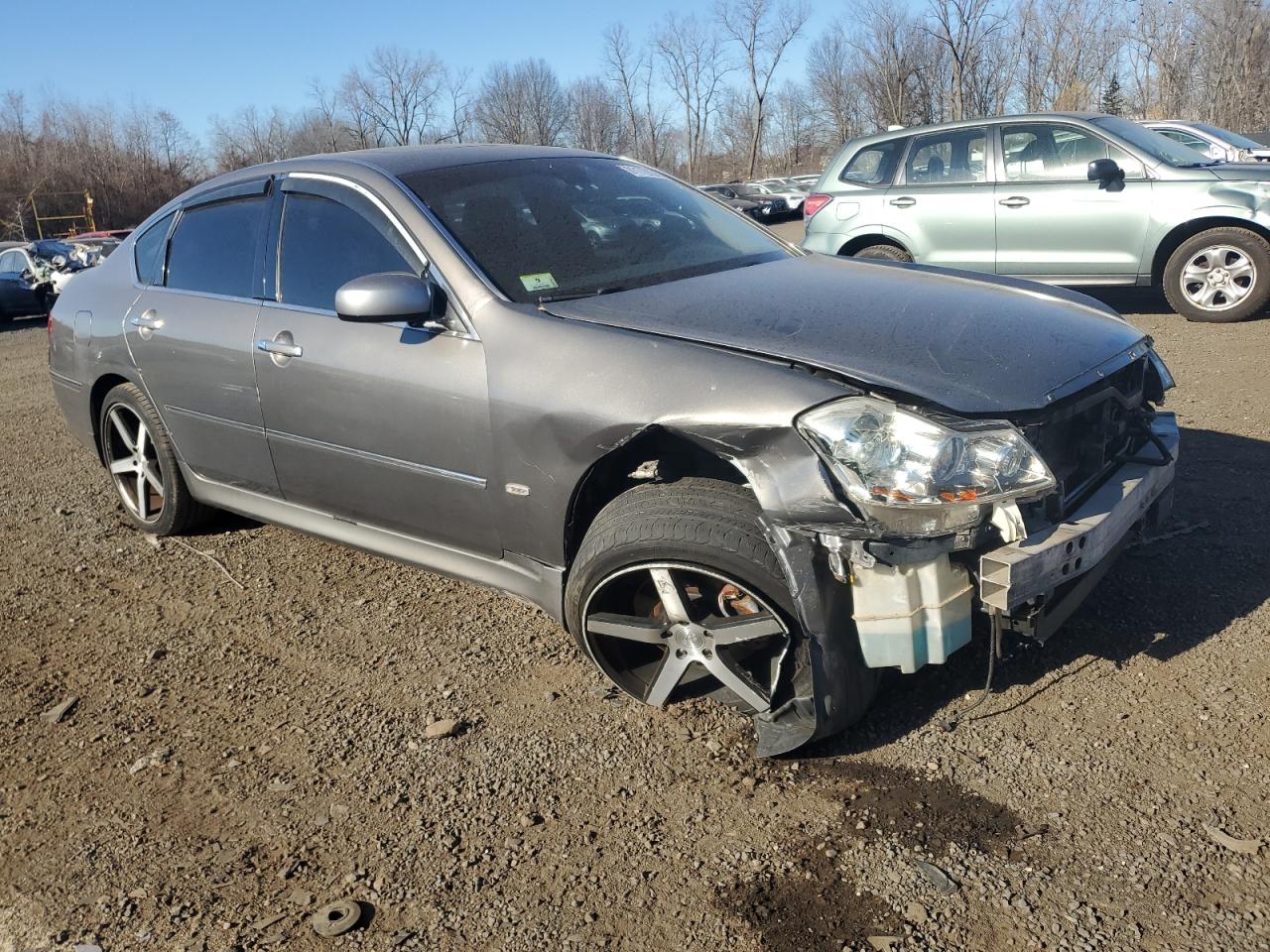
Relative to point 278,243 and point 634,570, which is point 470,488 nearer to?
point 634,570

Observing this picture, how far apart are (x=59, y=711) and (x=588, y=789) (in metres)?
1.86

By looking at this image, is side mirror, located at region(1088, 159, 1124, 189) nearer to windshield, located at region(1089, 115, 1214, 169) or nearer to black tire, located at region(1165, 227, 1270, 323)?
windshield, located at region(1089, 115, 1214, 169)

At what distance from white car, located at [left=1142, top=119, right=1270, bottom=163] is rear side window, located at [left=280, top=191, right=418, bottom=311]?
39.6 ft

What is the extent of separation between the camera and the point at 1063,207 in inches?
338

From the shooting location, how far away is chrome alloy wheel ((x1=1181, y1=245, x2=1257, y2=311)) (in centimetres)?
824

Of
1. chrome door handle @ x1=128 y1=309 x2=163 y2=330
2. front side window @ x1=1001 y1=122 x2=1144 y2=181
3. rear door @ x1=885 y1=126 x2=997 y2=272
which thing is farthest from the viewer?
rear door @ x1=885 y1=126 x2=997 y2=272

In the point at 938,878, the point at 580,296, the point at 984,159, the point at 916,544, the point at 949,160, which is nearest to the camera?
the point at 938,878

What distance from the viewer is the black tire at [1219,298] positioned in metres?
8.13

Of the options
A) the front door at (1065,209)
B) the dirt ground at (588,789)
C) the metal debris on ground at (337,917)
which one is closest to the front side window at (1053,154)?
the front door at (1065,209)

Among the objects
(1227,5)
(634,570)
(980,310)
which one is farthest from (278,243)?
(1227,5)

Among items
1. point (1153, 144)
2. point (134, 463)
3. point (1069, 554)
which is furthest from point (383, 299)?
point (1153, 144)

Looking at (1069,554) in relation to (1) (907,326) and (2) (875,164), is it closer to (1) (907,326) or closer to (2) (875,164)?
(1) (907,326)

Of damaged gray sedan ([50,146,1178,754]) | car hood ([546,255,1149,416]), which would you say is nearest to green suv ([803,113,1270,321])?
damaged gray sedan ([50,146,1178,754])

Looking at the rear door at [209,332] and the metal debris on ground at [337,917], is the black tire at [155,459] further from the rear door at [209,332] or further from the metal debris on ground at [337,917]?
the metal debris on ground at [337,917]
